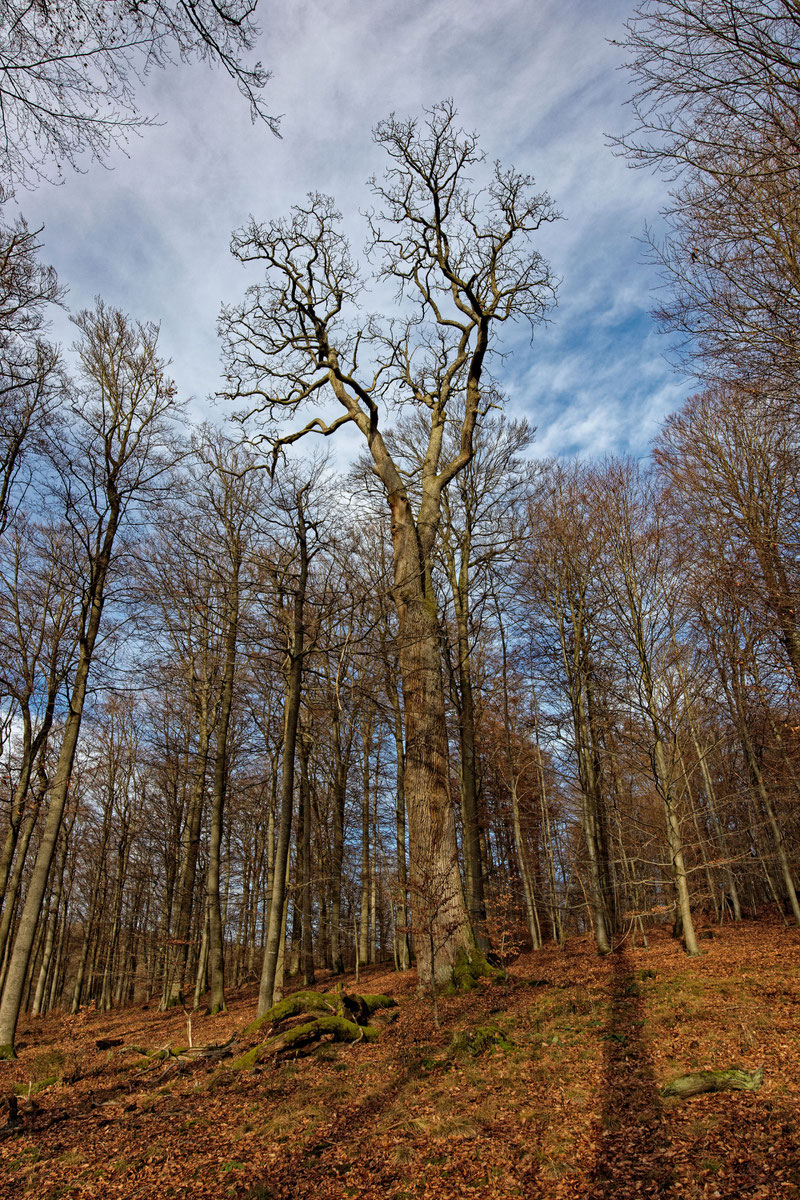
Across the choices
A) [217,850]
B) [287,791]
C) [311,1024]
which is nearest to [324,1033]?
[311,1024]

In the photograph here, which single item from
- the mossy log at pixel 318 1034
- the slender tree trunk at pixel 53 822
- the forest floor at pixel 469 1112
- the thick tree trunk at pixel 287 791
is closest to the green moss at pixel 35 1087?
the forest floor at pixel 469 1112

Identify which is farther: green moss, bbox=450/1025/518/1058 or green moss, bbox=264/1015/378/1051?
green moss, bbox=264/1015/378/1051

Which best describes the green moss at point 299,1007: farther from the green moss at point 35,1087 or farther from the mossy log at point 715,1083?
the mossy log at point 715,1083

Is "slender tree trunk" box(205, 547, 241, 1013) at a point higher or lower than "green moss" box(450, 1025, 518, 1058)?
→ higher

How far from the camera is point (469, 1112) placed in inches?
183

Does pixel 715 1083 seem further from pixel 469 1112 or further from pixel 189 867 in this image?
pixel 189 867

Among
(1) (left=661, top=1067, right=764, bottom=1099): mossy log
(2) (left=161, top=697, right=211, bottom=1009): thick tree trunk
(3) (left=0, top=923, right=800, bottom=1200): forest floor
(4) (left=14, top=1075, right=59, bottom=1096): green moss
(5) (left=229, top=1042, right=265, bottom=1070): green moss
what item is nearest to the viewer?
(3) (left=0, top=923, right=800, bottom=1200): forest floor

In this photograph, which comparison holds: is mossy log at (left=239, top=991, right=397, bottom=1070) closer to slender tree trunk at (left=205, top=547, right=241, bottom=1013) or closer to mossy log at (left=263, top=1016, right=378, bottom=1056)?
mossy log at (left=263, top=1016, right=378, bottom=1056)

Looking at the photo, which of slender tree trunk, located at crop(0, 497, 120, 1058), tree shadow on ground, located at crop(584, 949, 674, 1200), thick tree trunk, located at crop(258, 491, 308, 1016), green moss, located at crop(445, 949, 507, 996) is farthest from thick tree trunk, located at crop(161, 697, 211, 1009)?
tree shadow on ground, located at crop(584, 949, 674, 1200)

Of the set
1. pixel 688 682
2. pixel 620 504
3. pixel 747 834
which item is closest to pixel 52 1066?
pixel 688 682

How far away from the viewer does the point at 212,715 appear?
16.6 meters

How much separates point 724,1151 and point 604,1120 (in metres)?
0.90

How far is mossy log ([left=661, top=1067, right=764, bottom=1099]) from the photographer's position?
4406 millimetres

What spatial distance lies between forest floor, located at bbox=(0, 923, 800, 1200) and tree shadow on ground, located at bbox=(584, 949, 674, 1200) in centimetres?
2
